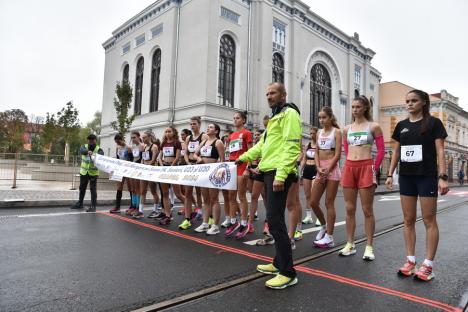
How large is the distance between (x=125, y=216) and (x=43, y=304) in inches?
197

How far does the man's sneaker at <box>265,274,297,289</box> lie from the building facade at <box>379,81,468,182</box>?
49.5 metres

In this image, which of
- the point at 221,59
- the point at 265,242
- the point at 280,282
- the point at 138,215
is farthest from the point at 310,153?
the point at 221,59

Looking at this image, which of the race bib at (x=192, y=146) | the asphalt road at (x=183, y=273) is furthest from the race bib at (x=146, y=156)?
the asphalt road at (x=183, y=273)

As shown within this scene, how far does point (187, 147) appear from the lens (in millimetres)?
7172

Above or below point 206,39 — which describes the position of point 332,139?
below

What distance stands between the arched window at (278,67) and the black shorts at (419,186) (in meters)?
25.9

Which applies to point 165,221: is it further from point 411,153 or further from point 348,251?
point 411,153

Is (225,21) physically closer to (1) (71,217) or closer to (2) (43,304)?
(1) (71,217)

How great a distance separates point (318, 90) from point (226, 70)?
42.2 feet

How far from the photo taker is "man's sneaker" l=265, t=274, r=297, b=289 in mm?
3312

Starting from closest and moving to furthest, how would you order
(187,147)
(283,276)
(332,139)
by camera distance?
(283,276)
(332,139)
(187,147)

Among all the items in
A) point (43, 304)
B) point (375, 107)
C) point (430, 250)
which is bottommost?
point (43, 304)

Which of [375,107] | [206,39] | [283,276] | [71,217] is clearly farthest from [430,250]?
[375,107]

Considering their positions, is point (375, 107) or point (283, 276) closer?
point (283, 276)
